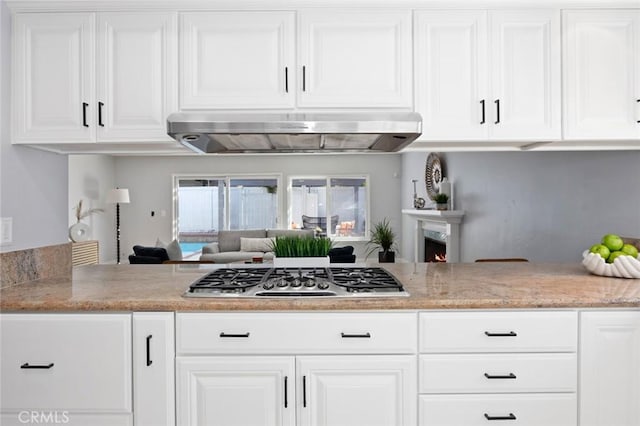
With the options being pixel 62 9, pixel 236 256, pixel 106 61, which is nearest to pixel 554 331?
pixel 106 61

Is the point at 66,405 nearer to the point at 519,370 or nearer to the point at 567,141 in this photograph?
the point at 519,370

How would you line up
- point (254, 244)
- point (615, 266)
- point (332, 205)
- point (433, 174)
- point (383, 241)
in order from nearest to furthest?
1. point (615, 266)
2. point (433, 174)
3. point (254, 244)
4. point (383, 241)
5. point (332, 205)

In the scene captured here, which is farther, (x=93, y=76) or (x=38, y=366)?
(x=93, y=76)

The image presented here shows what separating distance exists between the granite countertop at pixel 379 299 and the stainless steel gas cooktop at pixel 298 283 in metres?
0.05

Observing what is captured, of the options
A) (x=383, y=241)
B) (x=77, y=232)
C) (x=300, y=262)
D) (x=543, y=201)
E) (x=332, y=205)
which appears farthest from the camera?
(x=332, y=205)

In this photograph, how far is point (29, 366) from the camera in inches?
62.6

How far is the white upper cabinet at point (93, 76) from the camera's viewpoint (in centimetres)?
193

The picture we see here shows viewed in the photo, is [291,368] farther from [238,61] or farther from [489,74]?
[489,74]

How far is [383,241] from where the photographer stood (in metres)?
8.20

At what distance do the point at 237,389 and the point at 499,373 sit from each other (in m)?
0.96

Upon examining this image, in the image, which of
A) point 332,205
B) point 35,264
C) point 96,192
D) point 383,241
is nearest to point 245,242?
point 332,205

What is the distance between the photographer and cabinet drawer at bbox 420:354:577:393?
1598mm

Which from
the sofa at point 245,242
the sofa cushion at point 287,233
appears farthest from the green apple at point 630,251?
the sofa cushion at point 287,233

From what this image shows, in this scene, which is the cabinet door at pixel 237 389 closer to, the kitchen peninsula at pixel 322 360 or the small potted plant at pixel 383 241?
the kitchen peninsula at pixel 322 360
